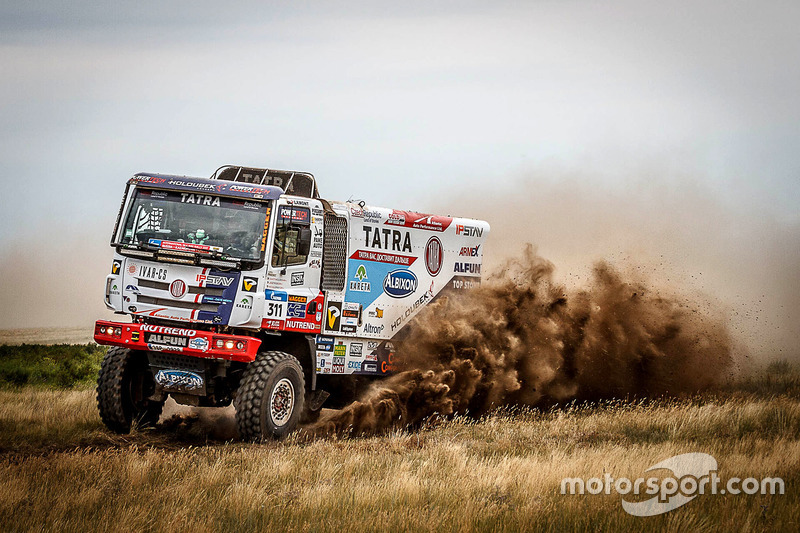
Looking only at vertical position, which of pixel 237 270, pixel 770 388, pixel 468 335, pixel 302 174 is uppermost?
pixel 302 174

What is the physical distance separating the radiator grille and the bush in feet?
35.8

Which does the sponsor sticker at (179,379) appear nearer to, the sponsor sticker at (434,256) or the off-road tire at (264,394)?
the off-road tire at (264,394)

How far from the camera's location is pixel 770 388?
742 inches

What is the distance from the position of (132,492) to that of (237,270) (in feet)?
13.5

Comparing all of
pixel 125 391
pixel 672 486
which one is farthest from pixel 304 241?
pixel 672 486

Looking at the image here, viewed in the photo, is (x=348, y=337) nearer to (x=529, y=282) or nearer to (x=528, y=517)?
(x=529, y=282)

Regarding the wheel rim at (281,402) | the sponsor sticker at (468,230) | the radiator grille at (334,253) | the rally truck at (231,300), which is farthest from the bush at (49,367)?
the sponsor sticker at (468,230)

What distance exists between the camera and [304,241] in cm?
1305

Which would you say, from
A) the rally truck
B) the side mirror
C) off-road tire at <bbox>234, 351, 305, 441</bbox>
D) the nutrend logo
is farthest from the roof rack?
the nutrend logo

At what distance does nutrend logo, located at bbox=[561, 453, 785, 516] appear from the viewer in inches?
366

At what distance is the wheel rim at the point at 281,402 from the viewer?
12680mm

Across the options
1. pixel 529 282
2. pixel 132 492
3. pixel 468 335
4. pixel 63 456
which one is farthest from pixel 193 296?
pixel 529 282

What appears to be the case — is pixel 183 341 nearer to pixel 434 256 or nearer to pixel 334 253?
pixel 334 253

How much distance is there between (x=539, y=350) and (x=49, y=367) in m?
15.2
